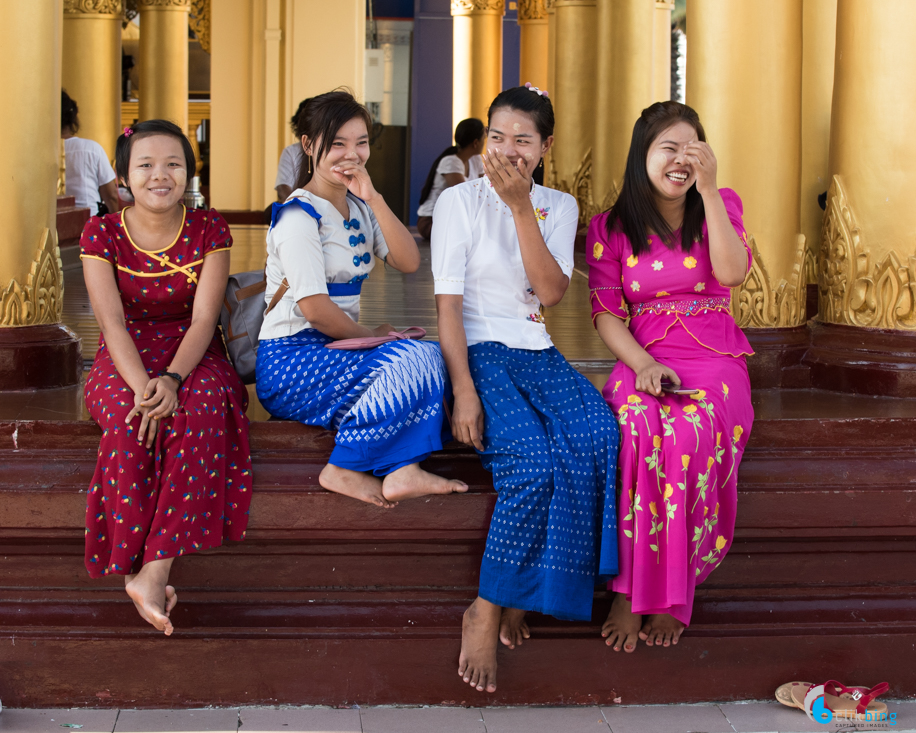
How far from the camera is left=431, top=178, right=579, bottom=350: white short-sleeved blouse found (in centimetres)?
262

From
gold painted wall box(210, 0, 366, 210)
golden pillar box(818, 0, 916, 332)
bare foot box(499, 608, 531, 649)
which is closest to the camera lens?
bare foot box(499, 608, 531, 649)

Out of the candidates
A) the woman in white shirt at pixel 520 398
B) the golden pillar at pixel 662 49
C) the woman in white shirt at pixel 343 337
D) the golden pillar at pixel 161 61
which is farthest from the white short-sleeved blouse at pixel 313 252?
the golden pillar at pixel 161 61

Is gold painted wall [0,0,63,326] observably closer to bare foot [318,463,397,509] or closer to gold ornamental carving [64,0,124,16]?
bare foot [318,463,397,509]

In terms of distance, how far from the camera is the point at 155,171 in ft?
8.46

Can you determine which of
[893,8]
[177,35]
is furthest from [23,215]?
→ [177,35]

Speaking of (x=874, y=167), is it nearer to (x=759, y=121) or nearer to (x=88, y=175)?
(x=759, y=121)

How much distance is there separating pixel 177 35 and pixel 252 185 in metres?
2.42

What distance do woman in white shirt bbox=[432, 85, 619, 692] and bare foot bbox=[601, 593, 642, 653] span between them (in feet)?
0.50

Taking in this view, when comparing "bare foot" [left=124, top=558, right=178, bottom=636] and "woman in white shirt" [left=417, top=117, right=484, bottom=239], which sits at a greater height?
"woman in white shirt" [left=417, top=117, right=484, bottom=239]

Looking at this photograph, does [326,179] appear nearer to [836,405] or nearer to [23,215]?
[23,215]

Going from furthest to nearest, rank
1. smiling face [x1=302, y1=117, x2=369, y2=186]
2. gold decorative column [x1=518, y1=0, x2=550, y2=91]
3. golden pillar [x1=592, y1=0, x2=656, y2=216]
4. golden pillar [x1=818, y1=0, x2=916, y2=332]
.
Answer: gold decorative column [x1=518, y1=0, x2=550, y2=91] → golden pillar [x1=592, y1=0, x2=656, y2=216] → golden pillar [x1=818, y1=0, x2=916, y2=332] → smiling face [x1=302, y1=117, x2=369, y2=186]

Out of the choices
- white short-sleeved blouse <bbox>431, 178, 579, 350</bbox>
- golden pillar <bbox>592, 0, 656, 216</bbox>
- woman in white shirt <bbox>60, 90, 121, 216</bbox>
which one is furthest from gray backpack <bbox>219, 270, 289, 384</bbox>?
golden pillar <bbox>592, 0, 656, 216</bbox>

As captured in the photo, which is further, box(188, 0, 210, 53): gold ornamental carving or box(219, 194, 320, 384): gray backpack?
box(188, 0, 210, 53): gold ornamental carving

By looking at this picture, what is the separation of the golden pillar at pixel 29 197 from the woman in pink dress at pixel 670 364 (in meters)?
1.66
